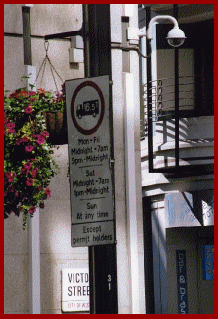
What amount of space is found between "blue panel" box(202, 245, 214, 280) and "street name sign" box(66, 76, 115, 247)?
17259 mm

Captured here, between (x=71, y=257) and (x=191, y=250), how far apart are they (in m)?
12.9

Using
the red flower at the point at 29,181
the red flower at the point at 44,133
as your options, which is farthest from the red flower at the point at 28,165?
the red flower at the point at 44,133

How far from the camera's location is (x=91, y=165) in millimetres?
7828

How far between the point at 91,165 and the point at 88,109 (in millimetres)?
426

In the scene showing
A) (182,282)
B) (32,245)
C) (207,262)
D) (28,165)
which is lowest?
(182,282)

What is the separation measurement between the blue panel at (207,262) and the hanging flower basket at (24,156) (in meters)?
16.0

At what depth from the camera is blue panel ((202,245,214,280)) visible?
2497 cm

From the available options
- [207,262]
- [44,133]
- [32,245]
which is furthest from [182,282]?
[44,133]

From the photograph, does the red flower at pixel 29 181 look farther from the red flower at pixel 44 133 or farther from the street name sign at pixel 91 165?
the street name sign at pixel 91 165

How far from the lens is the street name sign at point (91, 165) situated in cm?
771

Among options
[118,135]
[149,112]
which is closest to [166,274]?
[149,112]

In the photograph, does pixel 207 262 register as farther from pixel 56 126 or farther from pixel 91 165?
pixel 91 165

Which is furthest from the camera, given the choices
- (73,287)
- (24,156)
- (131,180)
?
(131,180)

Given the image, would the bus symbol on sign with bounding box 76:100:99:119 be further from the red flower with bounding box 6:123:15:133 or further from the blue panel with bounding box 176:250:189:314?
the blue panel with bounding box 176:250:189:314
